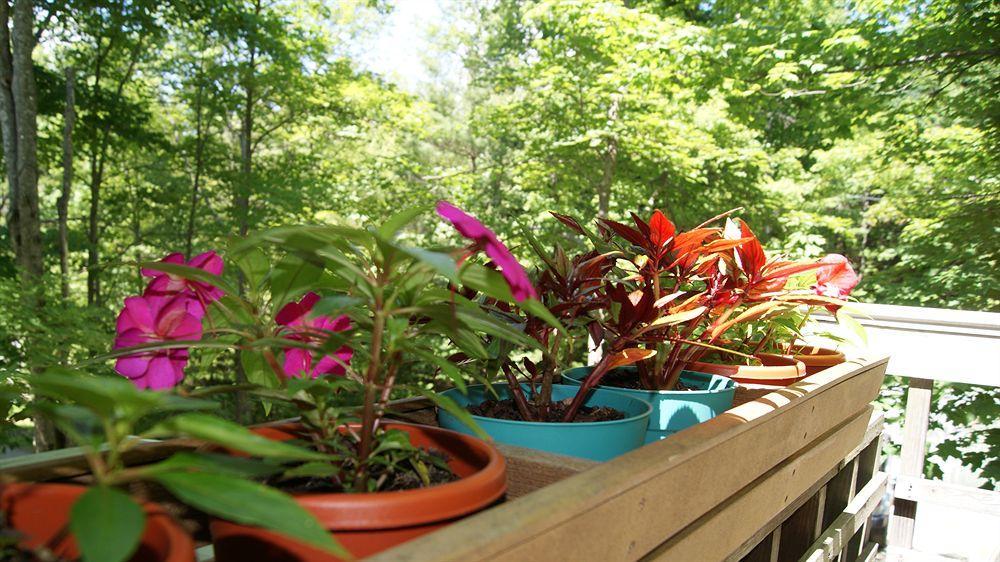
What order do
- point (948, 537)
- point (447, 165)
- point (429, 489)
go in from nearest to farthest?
point (429, 489) < point (948, 537) < point (447, 165)

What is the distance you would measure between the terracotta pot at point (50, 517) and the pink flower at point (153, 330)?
17cm

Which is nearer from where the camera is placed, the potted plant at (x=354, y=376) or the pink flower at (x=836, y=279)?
the potted plant at (x=354, y=376)

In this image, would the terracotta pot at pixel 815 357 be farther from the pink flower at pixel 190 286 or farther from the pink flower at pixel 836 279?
the pink flower at pixel 190 286

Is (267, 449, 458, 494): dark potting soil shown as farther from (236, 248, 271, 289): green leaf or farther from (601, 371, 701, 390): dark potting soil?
(601, 371, 701, 390): dark potting soil

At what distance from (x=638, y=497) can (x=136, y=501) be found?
29 centimetres

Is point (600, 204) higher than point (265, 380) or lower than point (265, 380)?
higher

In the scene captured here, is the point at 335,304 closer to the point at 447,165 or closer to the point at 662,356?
the point at 662,356

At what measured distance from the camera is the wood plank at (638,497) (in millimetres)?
306

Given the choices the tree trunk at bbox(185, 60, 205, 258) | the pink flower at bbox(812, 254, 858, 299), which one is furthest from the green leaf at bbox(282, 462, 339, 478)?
the tree trunk at bbox(185, 60, 205, 258)

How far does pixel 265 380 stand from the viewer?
0.50m

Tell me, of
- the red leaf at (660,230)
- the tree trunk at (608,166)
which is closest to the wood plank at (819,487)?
the red leaf at (660,230)

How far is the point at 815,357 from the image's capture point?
3.51 feet

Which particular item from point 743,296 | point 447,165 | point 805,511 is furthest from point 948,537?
point 447,165

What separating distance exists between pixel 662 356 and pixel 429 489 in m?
0.51
